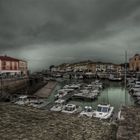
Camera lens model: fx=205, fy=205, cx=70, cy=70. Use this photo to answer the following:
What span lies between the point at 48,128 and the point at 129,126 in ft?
6.81

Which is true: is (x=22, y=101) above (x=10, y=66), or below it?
below

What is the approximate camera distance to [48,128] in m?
Result: 5.25

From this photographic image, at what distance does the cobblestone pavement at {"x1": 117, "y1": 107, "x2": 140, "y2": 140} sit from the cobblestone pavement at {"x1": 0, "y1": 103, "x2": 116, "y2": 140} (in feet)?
1.01

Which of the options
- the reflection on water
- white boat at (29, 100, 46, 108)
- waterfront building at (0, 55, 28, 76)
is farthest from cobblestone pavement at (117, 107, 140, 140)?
waterfront building at (0, 55, 28, 76)

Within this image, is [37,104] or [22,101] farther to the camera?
[22,101]

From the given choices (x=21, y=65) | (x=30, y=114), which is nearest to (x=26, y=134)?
(x=30, y=114)

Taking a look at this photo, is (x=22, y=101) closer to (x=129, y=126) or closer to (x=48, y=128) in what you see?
(x=48, y=128)

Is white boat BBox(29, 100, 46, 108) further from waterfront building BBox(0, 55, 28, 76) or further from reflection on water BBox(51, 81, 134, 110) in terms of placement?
waterfront building BBox(0, 55, 28, 76)

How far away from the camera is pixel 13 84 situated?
46.7 m

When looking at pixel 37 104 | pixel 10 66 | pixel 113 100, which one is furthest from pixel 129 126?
pixel 10 66

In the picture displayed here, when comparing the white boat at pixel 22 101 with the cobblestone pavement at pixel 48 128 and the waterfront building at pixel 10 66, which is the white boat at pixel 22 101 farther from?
the waterfront building at pixel 10 66

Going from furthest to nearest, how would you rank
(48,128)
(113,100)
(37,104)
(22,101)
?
1. (113,100)
2. (22,101)
3. (37,104)
4. (48,128)

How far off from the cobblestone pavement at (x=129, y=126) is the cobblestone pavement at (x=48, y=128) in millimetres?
308

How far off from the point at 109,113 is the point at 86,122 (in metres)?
18.2
